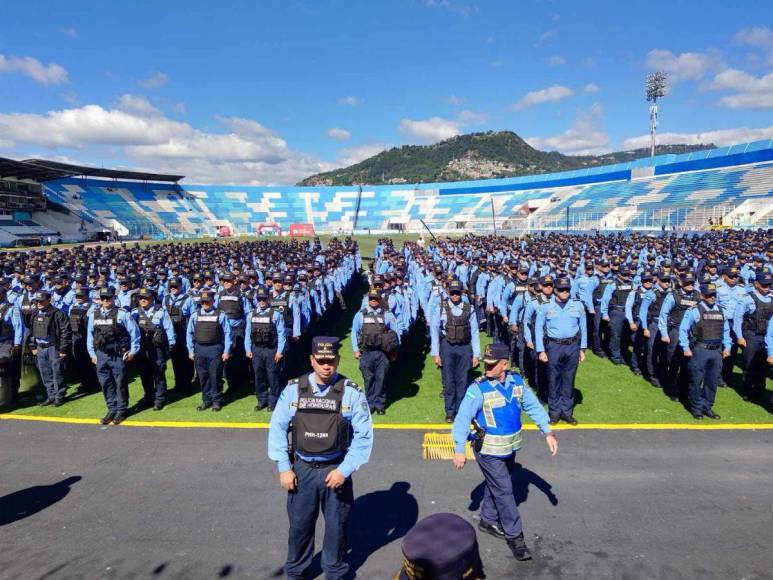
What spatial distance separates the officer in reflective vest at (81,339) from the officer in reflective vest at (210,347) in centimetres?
242

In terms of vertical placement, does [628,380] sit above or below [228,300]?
below

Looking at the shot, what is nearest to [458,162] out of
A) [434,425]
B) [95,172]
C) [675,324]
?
[95,172]

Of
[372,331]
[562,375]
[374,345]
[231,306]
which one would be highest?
[231,306]

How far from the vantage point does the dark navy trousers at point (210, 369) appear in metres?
7.04

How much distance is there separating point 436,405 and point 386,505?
117 inches

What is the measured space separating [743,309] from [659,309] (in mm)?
1191

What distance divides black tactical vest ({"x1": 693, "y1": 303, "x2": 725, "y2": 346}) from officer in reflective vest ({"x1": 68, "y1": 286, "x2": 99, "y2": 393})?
981 centimetres

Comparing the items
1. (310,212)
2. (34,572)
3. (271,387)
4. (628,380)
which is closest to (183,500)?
(34,572)

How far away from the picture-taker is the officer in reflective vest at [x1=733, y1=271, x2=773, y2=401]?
6.97 meters

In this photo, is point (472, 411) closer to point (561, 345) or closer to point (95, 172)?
point (561, 345)

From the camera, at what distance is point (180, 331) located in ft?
28.0

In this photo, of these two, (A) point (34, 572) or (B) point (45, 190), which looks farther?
(B) point (45, 190)

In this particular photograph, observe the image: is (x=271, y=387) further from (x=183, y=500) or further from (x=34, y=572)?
(x=34, y=572)

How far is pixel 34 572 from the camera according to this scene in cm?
371
